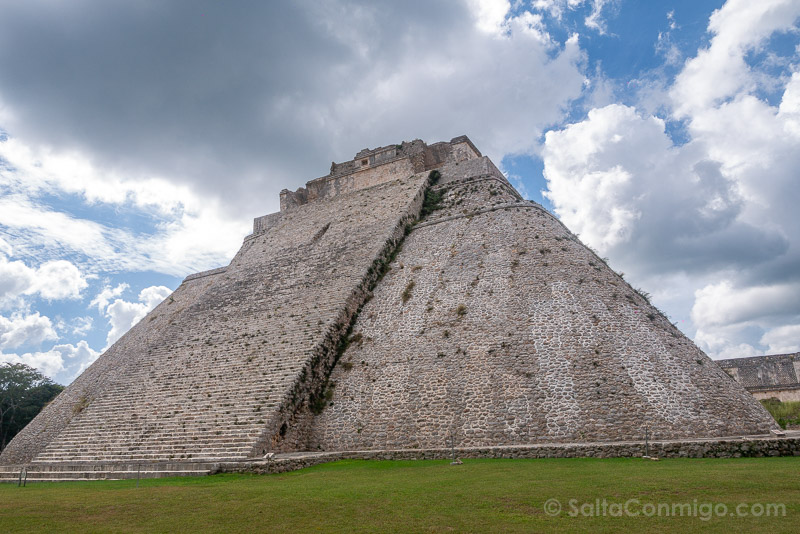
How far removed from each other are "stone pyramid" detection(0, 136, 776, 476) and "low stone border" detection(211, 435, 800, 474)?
542mm

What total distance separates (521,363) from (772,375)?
1955 cm

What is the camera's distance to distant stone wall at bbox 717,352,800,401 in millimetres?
23969

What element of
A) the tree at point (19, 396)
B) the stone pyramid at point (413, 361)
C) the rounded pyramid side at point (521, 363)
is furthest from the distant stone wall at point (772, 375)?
the tree at point (19, 396)

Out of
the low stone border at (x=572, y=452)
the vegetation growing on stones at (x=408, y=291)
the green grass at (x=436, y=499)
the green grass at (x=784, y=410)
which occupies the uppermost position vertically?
the vegetation growing on stones at (x=408, y=291)

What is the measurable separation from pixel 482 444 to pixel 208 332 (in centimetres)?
995

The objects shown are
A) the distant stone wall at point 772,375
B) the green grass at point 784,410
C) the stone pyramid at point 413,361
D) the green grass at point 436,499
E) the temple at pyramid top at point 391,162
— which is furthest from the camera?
the distant stone wall at point 772,375

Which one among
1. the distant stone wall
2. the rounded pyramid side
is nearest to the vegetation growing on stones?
the rounded pyramid side

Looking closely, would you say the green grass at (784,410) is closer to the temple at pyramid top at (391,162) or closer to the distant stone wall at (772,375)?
the distant stone wall at (772,375)

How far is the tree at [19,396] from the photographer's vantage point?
1144 inches

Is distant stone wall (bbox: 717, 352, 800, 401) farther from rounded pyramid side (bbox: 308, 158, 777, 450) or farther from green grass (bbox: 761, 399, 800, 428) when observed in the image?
rounded pyramid side (bbox: 308, 158, 777, 450)

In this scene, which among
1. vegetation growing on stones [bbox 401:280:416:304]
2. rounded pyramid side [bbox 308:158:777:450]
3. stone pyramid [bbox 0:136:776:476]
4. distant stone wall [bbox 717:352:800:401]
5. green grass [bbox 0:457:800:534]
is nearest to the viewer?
green grass [bbox 0:457:800:534]

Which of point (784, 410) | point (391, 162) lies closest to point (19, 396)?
point (391, 162)

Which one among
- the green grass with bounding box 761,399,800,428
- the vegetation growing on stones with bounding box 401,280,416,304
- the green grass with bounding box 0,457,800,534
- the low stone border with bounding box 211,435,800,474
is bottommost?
the green grass with bounding box 0,457,800,534

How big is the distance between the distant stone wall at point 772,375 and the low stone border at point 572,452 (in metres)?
17.0
